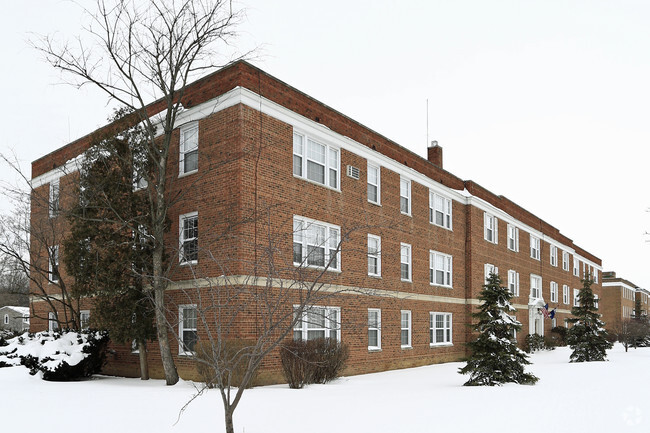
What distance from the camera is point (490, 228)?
113ft

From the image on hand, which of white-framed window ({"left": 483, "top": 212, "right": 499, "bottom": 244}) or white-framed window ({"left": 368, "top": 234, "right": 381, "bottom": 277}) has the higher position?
white-framed window ({"left": 483, "top": 212, "right": 499, "bottom": 244})

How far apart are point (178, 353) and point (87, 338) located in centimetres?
317

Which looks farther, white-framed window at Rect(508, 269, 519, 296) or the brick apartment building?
white-framed window at Rect(508, 269, 519, 296)

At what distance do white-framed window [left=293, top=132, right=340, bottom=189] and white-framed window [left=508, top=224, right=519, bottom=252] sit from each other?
20224mm

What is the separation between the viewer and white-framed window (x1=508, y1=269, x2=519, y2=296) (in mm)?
37025

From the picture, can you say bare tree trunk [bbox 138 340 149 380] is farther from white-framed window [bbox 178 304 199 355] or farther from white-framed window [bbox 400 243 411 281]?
white-framed window [bbox 400 243 411 281]

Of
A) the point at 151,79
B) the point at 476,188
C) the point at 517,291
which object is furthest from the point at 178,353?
the point at 517,291

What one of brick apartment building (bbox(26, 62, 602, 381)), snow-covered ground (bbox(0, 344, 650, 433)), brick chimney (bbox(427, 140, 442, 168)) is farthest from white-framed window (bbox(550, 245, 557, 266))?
snow-covered ground (bbox(0, 344, 650, 433))

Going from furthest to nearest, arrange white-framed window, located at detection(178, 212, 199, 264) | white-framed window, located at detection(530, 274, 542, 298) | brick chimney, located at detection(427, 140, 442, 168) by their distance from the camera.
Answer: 1. white-framed window, located at detection(530, 274, 542, 298)
2. brick chimney, located at detection(427, 140, 442, 168)
3. white-framed window, located at detection(178, 212, 199, 264)

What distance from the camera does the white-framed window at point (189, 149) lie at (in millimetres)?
18797

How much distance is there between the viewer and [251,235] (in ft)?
55.8

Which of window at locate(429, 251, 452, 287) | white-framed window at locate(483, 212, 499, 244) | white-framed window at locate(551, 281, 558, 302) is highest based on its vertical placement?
white-framed window at locate(483, 212, 499, 244)

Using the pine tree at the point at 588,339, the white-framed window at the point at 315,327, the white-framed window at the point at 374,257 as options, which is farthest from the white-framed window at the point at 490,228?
the white-framed window at the point at 315,327

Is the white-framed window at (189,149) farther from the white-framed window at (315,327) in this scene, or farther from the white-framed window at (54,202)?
the white-framed window at (315,327)
